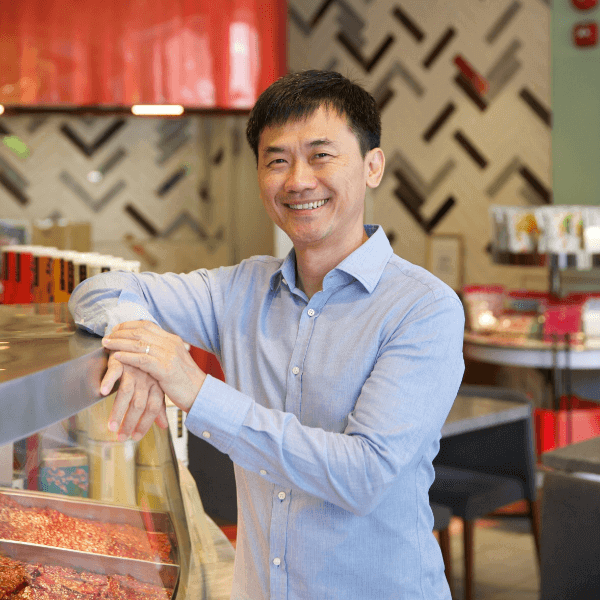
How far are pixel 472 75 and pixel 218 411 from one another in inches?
201

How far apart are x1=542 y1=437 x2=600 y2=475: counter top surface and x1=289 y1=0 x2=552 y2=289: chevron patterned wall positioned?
11.0 feet

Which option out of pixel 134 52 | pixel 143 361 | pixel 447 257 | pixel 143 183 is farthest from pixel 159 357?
pixel 447 257

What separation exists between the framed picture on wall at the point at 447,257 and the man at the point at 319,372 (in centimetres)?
452

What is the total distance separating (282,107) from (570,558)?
148cm

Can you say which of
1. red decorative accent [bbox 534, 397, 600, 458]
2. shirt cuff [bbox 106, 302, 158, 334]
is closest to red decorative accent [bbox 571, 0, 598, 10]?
red decorative accent [bbox 534, 397, 600, 458]

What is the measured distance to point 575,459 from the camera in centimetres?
194

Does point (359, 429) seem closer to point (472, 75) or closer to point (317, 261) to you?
point (317, 261)

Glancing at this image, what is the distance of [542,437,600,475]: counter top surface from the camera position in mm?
1914

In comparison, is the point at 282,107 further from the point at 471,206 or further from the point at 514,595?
the point at 471,206

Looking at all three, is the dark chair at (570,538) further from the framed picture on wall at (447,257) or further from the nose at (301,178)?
the framed picture on wall at (447,257)

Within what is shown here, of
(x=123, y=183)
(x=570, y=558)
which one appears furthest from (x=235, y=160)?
(x=570, y=558)

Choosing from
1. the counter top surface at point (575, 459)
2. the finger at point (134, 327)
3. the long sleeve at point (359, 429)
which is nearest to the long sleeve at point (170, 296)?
the finger at point (134, 327)

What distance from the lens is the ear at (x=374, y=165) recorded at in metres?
1.36

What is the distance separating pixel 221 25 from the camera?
12.2 feet
